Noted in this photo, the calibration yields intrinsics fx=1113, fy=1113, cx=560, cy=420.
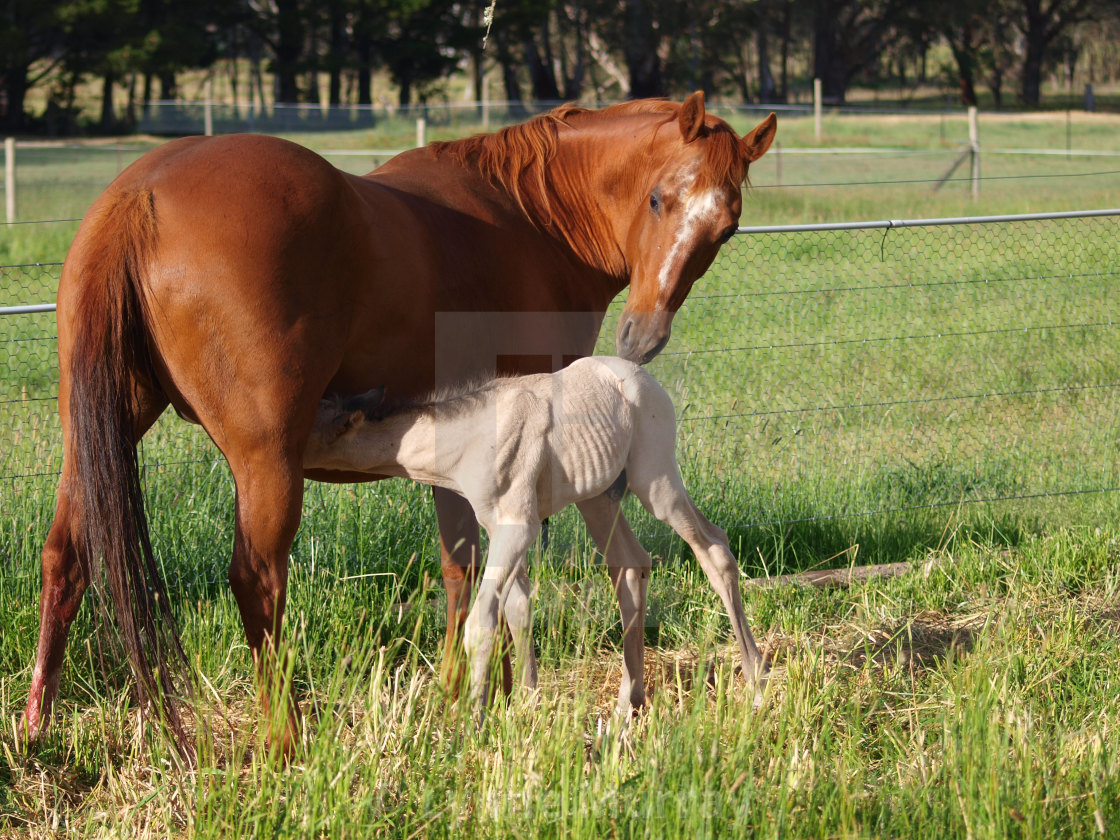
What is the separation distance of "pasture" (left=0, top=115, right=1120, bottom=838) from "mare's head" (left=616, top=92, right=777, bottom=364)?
0.89 metres

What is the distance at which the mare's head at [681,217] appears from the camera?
322cm

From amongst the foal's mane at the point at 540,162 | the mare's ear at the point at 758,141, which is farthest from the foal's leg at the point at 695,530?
the mare's ear at the point at 758,141

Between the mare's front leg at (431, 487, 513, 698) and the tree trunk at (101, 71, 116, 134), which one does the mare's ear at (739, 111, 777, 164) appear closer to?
the mare's front leg at (431, 487, 513, 698)

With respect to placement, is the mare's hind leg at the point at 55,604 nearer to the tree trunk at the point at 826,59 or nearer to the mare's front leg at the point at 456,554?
the mare's front leg at the point at 456,554

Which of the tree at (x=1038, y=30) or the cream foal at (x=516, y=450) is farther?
the tree at (x=1038, y=30)

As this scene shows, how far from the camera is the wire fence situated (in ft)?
17.1

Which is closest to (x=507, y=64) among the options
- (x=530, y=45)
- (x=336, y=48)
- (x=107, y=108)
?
(x=530, y=45)

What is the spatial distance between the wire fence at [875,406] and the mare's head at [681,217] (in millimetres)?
1460

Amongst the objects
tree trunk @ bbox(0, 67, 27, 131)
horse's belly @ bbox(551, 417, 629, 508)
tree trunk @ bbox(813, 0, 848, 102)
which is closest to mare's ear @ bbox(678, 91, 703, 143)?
horse's belly @ bbox(551, 417, 629, 508)

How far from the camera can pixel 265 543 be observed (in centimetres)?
284

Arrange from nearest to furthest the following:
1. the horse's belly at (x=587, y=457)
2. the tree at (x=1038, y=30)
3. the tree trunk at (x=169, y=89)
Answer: the horse's belly at (x=587, y=457), the tree trunk at (x=169, y=89), the tree at (x=1038, y=30)

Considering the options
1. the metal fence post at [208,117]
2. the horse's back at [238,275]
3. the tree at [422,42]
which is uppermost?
the tree at [422,42]

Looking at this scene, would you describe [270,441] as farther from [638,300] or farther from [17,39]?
[17,39]

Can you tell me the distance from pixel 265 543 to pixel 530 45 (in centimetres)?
3709
